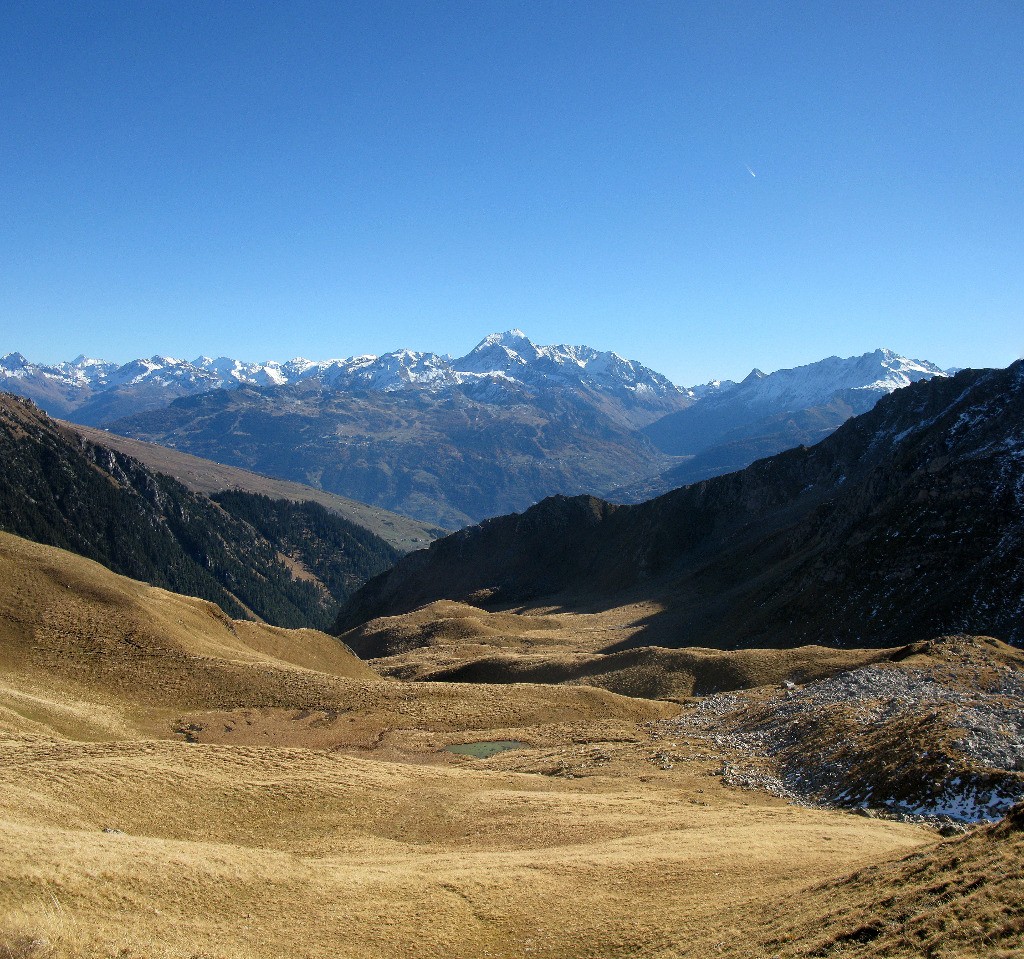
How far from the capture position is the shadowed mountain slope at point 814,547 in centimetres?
8150

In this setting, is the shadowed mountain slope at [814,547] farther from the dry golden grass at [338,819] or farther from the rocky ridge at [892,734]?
the dry golden grass at [338,819]

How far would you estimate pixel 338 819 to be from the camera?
38.0m

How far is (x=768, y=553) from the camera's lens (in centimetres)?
12312

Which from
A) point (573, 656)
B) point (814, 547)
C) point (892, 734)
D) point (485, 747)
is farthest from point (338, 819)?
point (814, 547)

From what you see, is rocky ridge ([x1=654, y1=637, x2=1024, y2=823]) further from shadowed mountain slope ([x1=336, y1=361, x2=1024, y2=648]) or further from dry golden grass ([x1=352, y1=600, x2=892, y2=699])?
shadowed mountain slope ([x1=336, y1=361, x2=1024, y2=648])

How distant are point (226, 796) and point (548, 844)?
55.3 ft

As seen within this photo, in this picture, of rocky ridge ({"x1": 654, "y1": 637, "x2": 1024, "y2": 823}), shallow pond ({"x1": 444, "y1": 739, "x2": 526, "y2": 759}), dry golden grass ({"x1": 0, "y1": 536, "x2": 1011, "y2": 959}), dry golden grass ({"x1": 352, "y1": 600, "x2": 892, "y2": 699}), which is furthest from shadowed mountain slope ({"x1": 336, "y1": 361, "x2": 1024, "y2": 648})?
shallow pond ({"x1": 444, "y1": 739, "x2": 526, "y2": 759})

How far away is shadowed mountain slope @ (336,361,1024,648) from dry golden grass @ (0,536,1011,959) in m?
36.7

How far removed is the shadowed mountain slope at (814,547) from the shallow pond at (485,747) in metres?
45.1

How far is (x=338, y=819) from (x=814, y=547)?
8792 cm

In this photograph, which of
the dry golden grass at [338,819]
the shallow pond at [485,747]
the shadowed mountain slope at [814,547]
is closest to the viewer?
the dry golden grass at [338,819]

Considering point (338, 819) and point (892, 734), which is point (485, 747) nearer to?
point (338, 819)

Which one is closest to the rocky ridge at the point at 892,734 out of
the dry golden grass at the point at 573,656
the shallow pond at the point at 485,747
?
the dry golden grass at the point at 573,656

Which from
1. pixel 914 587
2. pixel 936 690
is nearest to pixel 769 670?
pixel 936 690
